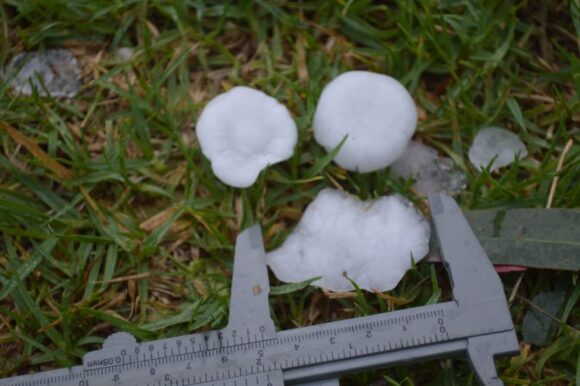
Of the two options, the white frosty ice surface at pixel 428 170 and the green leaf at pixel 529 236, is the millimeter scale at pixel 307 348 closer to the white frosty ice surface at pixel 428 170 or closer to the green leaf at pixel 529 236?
the green leaf at pixel 529 236

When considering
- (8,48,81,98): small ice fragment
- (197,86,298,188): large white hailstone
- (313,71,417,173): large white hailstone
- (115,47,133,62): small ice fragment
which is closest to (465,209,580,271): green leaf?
(313,71,417,173): large white hailstone

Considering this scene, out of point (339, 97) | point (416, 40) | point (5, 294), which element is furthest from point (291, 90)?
point (5, 294)

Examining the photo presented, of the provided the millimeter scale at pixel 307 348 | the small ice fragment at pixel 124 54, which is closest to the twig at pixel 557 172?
the millimeter scale at pixel 307 348

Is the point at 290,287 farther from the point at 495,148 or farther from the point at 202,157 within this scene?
the point at 495,148

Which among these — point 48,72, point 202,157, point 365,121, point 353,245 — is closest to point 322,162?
point 365,121

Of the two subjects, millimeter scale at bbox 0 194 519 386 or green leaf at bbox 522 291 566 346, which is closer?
millimeter scale at bbox 0 194 519 386

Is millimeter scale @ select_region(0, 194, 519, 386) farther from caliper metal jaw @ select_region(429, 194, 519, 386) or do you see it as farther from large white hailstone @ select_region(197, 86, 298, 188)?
large white hailstone @ select_region(197, 86, 298, 188)
